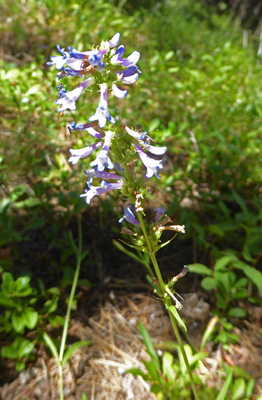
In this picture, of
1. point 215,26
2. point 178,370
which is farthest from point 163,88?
point 215,26

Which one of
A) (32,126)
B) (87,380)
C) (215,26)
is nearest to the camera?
(87,380)

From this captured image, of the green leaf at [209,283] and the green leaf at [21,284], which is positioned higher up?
the green leaf at [21,284]

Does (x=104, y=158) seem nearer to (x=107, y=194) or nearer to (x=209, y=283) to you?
(x=107, y=194)

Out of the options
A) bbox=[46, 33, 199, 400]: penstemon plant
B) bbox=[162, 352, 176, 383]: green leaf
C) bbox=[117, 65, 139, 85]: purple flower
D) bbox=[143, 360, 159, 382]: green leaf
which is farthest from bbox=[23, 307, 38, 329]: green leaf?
bbox=[117, 65, 139, 85]: purple flower

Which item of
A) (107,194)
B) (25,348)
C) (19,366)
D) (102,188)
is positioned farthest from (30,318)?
(102,188)

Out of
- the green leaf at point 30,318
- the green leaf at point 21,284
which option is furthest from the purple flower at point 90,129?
the green leaf at point 30,318

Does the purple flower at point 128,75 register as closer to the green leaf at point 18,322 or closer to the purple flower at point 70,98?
the purple flower at point 70,98

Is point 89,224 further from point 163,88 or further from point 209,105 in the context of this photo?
point 209,105
